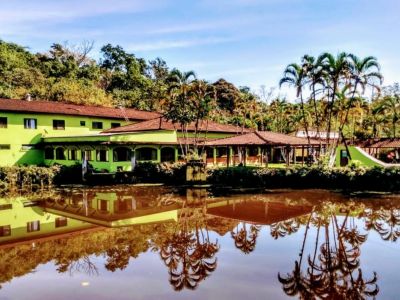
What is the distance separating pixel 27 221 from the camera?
17.2 meters

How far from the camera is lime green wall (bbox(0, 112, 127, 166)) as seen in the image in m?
35.2

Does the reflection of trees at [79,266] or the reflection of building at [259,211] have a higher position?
the reflection of building at [259,211]

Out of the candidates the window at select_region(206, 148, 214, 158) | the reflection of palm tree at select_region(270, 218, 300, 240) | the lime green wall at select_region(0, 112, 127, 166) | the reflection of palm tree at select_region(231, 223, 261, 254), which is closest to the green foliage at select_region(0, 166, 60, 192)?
the lime green wall at select_region(0, 112, 127, 166)

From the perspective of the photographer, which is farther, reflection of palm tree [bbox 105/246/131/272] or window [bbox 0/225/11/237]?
window [bbox 0/225/11/237]

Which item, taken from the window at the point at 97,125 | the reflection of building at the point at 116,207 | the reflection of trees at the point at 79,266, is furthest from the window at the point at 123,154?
the reflection of trees at the point at 79,266

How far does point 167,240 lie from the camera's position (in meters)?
13.2

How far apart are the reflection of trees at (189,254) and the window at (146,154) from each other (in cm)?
2031

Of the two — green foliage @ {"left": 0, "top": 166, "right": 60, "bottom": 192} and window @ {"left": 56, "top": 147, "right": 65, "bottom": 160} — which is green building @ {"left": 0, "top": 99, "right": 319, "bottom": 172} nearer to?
window @ {"left": 56, "top": 147, "right": 65, "bottom": 160}

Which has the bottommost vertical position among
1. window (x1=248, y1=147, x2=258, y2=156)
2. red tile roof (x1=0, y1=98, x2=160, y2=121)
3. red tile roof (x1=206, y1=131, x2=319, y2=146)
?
window (x1=248, y1=147, x2=258, y2=156)

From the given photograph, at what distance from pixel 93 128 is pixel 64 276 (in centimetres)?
3269

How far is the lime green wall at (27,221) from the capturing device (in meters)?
14.8

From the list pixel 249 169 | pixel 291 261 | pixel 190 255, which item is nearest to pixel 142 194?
pixel 249 169

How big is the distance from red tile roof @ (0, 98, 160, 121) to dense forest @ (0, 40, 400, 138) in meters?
4.26

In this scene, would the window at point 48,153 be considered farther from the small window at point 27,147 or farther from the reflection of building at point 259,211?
the reflection of building at point 259,211
